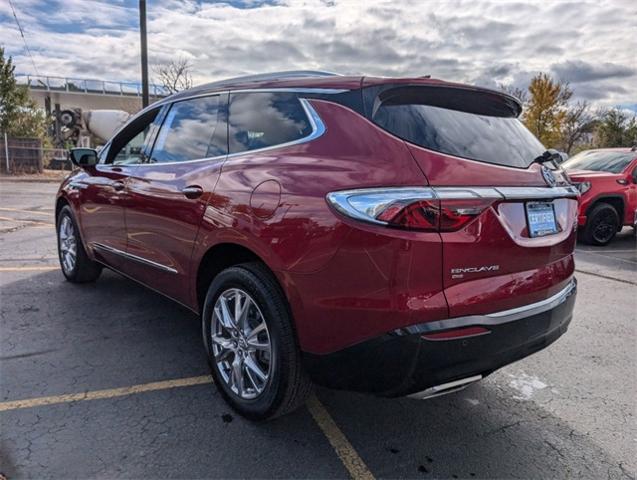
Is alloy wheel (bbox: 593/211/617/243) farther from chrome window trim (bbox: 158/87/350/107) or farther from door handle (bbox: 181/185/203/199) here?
door handle (bbox: 181/185/203/199)

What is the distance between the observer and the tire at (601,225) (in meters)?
8.86

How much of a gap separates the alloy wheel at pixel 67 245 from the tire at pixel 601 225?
8.22 meters

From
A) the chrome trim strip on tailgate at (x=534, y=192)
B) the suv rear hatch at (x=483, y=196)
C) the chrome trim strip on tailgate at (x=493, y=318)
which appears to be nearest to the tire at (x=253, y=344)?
the chrome trim strip on tailgate at (x=493, y=318)

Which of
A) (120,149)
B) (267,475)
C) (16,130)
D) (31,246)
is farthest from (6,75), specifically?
(267,475)

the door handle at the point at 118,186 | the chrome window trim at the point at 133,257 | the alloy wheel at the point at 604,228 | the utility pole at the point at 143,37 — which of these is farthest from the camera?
the utility pole at the point at 143,37

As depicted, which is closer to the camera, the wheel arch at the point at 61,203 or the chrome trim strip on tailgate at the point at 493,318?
the chrome trim strip on tailgate at the point at 493,318

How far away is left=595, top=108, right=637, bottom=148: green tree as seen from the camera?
29.0 metres

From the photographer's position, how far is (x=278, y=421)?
2.75 m

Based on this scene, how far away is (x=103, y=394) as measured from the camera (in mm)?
2969

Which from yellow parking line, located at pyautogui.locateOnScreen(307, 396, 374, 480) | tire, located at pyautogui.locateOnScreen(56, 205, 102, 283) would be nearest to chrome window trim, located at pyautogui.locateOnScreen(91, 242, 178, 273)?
tire, located at pyautogui.locateOnScreen(56, 205, 102, 283)

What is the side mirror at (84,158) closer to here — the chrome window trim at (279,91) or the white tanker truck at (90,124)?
the chrome window trim at (279,91)

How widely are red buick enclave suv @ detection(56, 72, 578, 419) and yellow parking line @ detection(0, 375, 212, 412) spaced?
1.14 ft

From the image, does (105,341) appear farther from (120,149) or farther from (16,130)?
(16,130)

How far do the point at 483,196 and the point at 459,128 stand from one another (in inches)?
17.7
